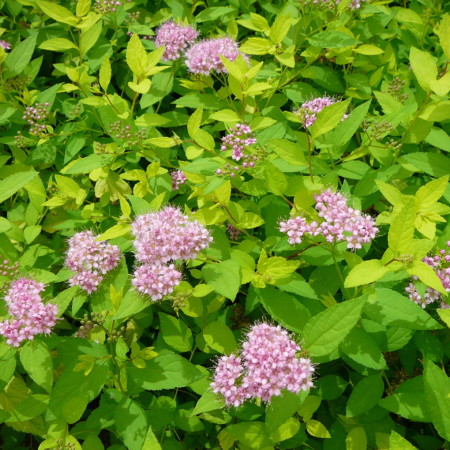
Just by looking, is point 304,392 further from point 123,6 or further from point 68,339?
point 123,6

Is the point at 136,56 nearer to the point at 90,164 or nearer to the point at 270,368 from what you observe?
the point at 90,164

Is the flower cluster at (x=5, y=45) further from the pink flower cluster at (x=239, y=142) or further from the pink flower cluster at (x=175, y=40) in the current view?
the pink flower cluster at (x=239, y=142)

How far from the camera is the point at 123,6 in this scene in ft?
10.9

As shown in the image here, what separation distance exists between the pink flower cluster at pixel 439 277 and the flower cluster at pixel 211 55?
1648mm

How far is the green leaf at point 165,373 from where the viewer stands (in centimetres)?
205

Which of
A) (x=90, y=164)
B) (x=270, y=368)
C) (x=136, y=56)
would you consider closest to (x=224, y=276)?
(x=270, y=368)

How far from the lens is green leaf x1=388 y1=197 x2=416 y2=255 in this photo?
1682 millimetres

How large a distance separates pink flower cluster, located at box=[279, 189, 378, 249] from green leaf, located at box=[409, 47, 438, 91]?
74 cm

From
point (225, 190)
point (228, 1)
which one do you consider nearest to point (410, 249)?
point (225, 190)

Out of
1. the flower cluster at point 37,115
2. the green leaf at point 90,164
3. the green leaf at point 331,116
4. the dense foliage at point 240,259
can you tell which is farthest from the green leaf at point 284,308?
the flower cluster at point 37,115

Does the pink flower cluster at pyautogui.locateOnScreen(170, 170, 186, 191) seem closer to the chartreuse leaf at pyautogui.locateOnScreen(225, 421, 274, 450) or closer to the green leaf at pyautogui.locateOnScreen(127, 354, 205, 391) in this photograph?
the green leaf at pyautogui.locateOnScreen(127, 354, 205, 391)

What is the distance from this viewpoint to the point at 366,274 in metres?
1.70

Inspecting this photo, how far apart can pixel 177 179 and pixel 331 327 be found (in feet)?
4.55

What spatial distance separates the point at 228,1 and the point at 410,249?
8.43 ft
